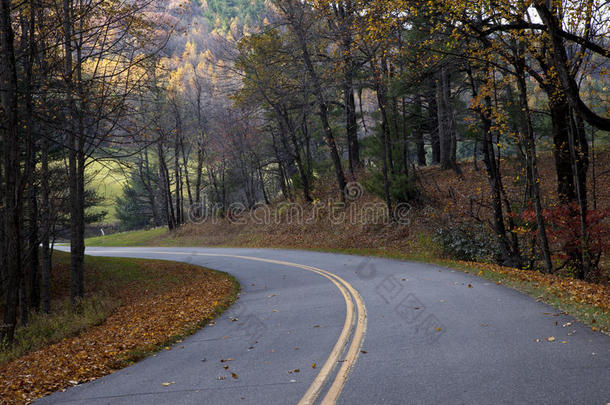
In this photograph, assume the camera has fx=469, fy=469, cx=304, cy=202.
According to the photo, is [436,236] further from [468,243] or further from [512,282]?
[512,282]

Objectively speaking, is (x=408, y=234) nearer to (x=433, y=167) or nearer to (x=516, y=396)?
(x=433, y=167)

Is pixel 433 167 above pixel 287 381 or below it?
above

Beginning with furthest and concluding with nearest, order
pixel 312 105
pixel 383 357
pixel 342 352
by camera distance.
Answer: pixel 312 105 → pixel 342 352 → pixel 383 357

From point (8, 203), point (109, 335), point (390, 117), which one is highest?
point (390, 117)

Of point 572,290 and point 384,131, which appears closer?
point 572,290

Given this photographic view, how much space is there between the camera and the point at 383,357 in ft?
20.4

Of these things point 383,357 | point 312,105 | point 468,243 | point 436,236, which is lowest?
point 383,357

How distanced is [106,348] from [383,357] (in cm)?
500

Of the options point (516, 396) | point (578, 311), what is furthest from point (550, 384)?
point (578, 311)

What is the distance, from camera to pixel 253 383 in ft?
18.5

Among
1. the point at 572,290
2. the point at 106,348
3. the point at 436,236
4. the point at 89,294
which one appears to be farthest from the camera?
the point at 436,236

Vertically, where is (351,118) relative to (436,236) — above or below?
above

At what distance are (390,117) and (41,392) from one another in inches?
938

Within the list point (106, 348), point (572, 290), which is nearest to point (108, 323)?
point (106, 348)
